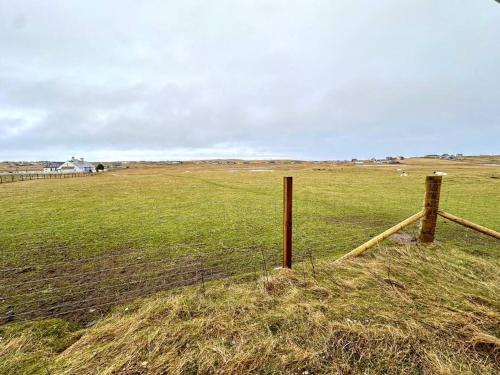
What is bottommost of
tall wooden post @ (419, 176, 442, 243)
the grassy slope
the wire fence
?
the wire fence

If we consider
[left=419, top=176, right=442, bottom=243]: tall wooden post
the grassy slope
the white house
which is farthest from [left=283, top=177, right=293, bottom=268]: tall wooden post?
the white house

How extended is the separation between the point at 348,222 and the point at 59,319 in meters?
10.9

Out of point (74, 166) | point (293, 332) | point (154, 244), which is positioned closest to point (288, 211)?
point (293, 332)

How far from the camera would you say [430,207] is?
21.4 feet

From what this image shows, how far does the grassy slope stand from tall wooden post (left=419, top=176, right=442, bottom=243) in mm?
1882

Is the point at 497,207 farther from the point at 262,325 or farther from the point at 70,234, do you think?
the point at 70,234

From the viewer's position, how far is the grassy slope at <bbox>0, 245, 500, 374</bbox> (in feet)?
9.55

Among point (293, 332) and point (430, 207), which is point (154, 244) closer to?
point (293, 332)

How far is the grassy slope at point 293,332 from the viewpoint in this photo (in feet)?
9.55

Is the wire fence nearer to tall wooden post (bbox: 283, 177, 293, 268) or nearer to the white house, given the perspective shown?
tall wooden post (bbox: 283, 177, 293, 268)

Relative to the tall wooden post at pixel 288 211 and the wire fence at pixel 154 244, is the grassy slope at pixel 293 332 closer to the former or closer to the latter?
the tall wooden post at pixel 288 211

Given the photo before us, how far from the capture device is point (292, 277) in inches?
192

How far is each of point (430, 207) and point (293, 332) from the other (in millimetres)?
5248

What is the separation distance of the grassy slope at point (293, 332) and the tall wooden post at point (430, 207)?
1882mm
